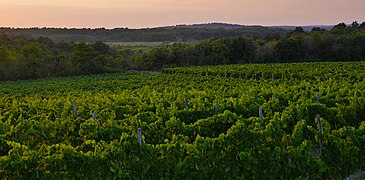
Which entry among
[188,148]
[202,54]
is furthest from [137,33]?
[188,148]

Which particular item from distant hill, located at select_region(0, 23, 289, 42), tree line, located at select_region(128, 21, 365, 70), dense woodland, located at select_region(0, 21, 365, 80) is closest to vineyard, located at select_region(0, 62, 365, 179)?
dense woodland, located at select_region(0, 21, 365, 80)

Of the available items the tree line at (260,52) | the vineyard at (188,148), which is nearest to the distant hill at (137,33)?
the tree line at (260,52)

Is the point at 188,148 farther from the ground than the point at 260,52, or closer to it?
farther from the ground

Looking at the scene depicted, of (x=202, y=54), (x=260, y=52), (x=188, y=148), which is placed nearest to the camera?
(x=188, y=148)

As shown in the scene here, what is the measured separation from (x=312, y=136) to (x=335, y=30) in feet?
242

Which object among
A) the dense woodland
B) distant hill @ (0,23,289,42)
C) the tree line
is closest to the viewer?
the dense woodland

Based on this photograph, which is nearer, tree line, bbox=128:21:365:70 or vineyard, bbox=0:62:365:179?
vineyard, bbox=0:62:365:179

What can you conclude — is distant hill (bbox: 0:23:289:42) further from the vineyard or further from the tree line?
the vineyard

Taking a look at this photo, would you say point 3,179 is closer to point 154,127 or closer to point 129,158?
point 129,158

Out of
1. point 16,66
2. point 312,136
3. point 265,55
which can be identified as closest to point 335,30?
point 265,55

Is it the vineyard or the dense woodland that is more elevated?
the vineyard

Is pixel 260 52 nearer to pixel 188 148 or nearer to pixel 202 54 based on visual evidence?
pixel 202 54

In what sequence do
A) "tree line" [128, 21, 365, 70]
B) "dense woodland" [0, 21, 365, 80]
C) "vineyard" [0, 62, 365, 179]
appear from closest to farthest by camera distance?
"vineyard" [0, 62, 365, 179] → "dense woodland" [0, 21, 365, 80] → "tree line" [128, 21, 365, 70]

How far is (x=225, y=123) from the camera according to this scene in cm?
983
